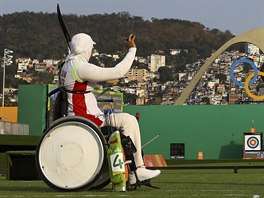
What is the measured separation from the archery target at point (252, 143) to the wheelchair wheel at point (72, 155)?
136 feet

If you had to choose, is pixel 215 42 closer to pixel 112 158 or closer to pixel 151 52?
pixel 151 52

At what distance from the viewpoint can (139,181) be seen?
26.7 ft

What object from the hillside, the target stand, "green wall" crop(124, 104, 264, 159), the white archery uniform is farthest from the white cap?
the hillside

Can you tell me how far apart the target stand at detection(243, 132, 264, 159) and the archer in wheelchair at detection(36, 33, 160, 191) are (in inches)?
1617

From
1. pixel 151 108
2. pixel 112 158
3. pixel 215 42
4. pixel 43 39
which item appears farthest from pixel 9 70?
pixel 112 158

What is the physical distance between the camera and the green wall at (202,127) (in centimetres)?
5169

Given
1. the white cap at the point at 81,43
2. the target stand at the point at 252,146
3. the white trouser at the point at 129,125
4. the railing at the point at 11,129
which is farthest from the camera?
the target stand at the point at 252,146

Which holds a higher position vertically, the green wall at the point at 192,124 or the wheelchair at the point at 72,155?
the wheelchair at the point at 72,155

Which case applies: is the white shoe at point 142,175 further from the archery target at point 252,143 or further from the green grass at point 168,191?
the archery target at point 252,143

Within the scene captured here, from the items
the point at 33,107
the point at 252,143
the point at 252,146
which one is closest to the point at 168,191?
the point at 252,146

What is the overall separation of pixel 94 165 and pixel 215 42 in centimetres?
16782

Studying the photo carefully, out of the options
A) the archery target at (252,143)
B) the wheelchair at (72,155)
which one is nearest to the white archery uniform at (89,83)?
the wheelchair at (72,155)

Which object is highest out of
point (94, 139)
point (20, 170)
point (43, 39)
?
point (43, 39)

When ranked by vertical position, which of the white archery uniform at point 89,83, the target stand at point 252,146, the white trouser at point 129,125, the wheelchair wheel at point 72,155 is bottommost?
the target stand at point 252,146
